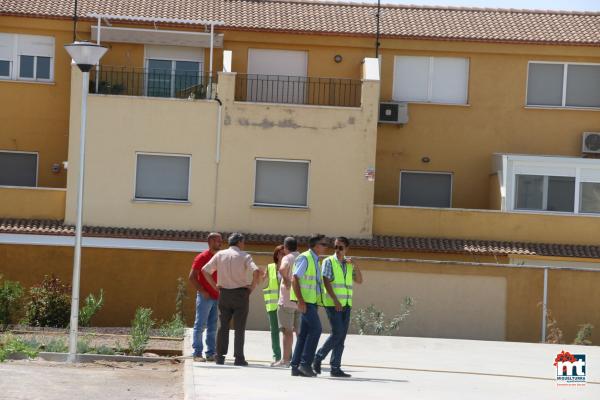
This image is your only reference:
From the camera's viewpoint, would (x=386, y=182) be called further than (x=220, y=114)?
Yes

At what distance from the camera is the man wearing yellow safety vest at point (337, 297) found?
1527 cm

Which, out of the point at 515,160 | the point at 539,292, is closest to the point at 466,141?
the point at 515,160

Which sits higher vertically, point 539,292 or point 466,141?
point 466,141

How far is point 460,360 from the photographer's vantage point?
19094mm

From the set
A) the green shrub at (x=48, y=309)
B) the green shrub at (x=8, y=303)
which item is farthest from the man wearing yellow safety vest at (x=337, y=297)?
the green shrub at (x=48, y=309)

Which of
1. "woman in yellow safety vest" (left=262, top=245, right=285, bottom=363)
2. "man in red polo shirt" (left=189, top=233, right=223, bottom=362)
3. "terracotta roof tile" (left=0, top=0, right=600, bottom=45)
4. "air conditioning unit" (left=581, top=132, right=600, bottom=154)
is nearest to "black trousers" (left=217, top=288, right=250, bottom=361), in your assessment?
"man in red polo shirt" (left=189, top=233, right=223, bottom=362)

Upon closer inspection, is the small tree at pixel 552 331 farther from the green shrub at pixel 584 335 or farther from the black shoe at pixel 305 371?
the black shoe at pixel 305 371

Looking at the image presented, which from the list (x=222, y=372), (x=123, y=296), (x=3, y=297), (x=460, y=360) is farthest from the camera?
(x=123, y=296)

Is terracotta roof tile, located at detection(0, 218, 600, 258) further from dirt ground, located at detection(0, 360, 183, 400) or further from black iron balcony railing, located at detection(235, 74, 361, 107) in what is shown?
dirt ground, located at detection(0, 360, 183, 400)

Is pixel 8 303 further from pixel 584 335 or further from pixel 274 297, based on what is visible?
pixel 584 335

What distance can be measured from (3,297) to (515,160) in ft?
48.6

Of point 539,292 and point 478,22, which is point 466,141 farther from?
point 539,292

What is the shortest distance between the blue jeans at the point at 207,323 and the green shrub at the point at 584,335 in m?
10.3

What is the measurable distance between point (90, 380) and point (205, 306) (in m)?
2.54
